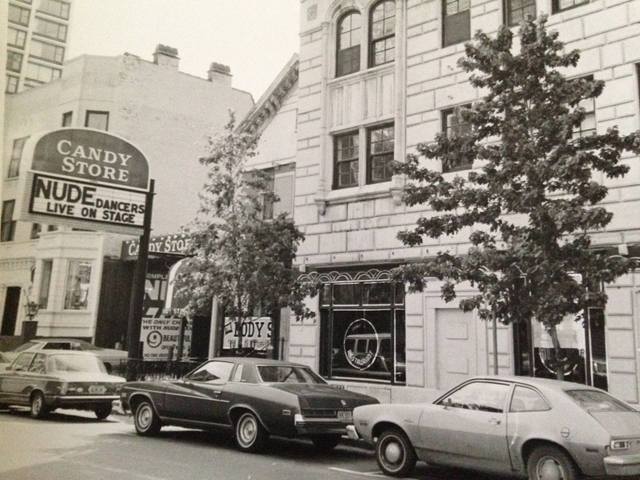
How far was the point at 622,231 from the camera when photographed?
12.8 metres

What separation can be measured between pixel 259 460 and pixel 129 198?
7867 millimetres

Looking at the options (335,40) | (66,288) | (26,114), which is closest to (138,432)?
(26,114)

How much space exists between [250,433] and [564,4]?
11824 millimetres

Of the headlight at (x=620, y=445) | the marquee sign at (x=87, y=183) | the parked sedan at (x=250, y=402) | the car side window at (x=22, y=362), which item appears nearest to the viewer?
the headlight at (x=620, y=445)

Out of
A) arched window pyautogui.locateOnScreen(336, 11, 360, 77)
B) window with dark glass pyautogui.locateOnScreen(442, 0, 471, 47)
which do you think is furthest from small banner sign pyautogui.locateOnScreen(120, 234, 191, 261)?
window with dark glass pyautogui.locateOnScreen(442, 0, 471, 47)

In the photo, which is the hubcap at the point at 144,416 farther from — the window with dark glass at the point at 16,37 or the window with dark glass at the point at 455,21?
the window with dark glass at the point at 455,21

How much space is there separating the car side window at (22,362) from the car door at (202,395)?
14.1 ft

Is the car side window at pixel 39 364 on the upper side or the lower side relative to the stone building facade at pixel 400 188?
lower

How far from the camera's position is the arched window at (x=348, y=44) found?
60.8ft

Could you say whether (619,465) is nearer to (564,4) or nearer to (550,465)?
(550,465)

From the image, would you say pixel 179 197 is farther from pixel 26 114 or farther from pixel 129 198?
pixel 26 114

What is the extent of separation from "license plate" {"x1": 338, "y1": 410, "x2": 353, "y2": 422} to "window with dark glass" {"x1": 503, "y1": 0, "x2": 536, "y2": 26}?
1031cm

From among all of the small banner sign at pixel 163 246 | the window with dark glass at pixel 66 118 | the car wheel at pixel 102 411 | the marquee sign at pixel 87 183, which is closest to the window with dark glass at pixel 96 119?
the small banner sign at pixel 163 246

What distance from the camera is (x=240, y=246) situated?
15.6m
